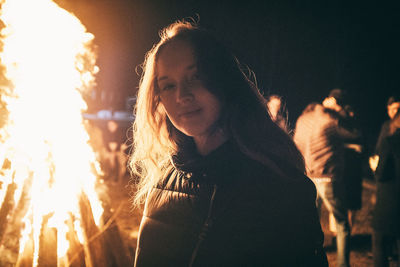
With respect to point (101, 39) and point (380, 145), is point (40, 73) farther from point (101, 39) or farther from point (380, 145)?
point (101, 39)

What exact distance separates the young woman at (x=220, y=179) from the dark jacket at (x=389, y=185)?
7.35ft

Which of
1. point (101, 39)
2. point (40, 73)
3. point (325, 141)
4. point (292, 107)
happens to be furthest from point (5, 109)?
point (292, 107)

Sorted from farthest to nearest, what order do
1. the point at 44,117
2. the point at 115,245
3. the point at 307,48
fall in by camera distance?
the point at 307,48 < the point at 44,117 < the point at 115,245

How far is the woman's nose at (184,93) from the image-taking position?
1427 millimetres

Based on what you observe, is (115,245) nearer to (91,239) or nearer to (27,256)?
(91,239)

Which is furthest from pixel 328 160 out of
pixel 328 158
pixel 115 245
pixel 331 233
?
pixel 115 245

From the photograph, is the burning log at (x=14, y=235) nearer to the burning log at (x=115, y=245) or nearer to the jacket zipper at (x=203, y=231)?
the burning log at (x=115, y=245)

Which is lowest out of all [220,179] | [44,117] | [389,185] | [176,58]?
[389,185]

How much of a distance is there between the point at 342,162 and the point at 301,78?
9.15m

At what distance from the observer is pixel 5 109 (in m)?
2.90

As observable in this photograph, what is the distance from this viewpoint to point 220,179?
53.2 inches

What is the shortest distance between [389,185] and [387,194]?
0.12m

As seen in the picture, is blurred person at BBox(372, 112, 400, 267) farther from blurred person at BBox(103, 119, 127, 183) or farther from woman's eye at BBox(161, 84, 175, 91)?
blurred person at BBox(103, 119, 127, 183)

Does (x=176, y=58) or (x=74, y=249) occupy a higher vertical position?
(x=176, y=58)
